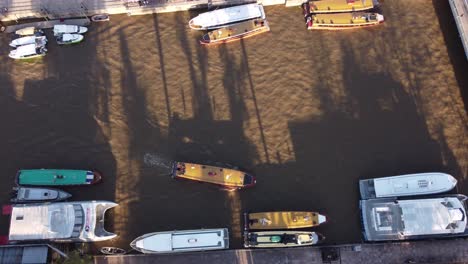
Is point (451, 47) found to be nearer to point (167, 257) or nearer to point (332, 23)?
point (332, 23)

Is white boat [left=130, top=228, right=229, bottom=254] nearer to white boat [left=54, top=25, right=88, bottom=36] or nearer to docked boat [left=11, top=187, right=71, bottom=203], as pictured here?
docked boat [left=11, top=187, right=71, bottom=203]

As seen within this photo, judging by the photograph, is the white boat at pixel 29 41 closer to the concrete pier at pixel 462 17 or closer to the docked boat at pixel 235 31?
the docked boat at pixel 235 31

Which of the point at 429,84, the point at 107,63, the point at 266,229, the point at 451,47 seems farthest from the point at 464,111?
the point at 107,63

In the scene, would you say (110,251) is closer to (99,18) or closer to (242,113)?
(242,113)

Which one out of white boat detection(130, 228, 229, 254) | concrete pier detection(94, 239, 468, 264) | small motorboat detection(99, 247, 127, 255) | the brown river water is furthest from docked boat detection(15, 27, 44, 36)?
white boat detection(130, 228, 229, 254)

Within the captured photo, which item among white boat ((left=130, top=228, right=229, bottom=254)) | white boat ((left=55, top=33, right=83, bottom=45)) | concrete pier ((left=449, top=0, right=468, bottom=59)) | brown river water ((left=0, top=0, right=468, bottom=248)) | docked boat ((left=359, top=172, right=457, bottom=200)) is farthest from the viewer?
white boat ((left=55, top=33, right=83, bottom=45))

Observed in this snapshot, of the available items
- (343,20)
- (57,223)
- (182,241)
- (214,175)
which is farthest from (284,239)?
(343,20)
